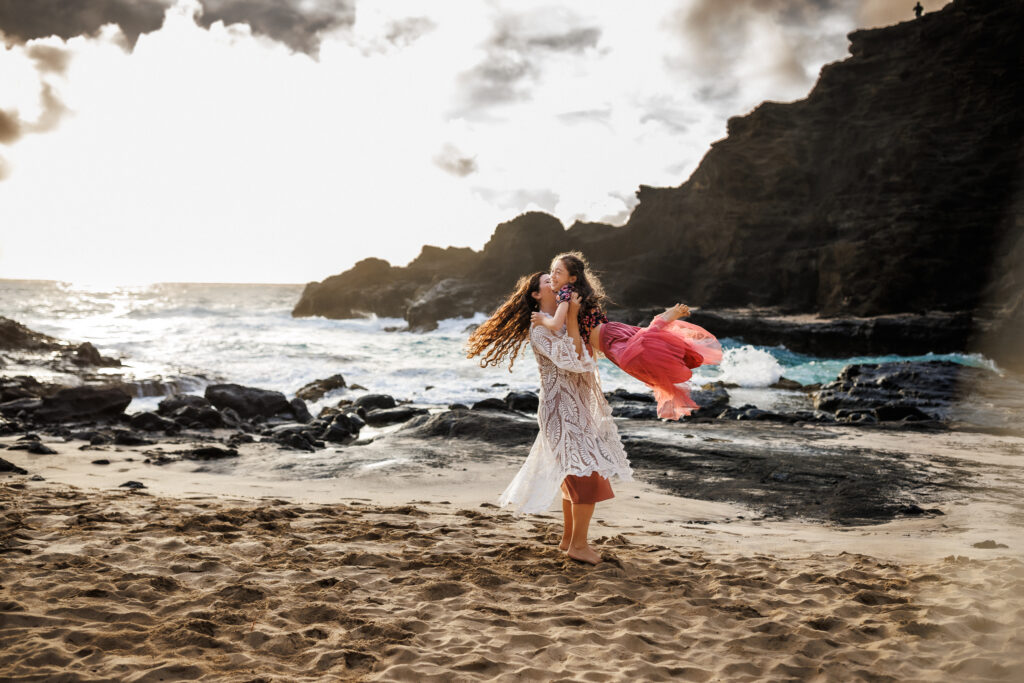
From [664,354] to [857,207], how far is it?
44325 millimetres

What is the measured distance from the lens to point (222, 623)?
3393mm

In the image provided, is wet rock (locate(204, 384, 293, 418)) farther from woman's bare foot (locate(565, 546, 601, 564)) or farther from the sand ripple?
woman's bare foot (locate(565, 546, 601, 564))

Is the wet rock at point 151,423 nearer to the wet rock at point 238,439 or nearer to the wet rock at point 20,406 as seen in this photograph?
the wet rock at point 238,439

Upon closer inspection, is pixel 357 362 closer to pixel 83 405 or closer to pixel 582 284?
pixel 83 405

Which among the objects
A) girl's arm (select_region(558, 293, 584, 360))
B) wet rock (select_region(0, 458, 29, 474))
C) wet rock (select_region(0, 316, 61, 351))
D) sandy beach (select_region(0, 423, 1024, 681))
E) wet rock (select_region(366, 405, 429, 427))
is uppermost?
girl's arm (select_region(558, 293, 584, 360))

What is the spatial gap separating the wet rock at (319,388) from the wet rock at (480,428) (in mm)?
7718

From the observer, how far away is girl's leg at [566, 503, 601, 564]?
14.6 feet

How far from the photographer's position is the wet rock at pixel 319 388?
688 inches

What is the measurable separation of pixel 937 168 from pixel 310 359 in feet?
127

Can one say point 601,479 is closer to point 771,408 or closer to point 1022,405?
point 771,408

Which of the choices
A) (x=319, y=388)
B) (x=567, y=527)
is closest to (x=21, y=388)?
(x=319, y=388)

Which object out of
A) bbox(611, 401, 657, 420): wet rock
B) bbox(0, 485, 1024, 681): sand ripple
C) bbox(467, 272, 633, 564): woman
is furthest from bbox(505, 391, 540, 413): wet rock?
bbox(467, 272, 633, 564): woman

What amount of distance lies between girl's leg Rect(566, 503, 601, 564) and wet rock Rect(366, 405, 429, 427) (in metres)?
8.35

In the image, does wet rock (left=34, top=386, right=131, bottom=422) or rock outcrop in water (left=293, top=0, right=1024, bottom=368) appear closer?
wet rock (left=34, top=386, right=131, bottom=422)
